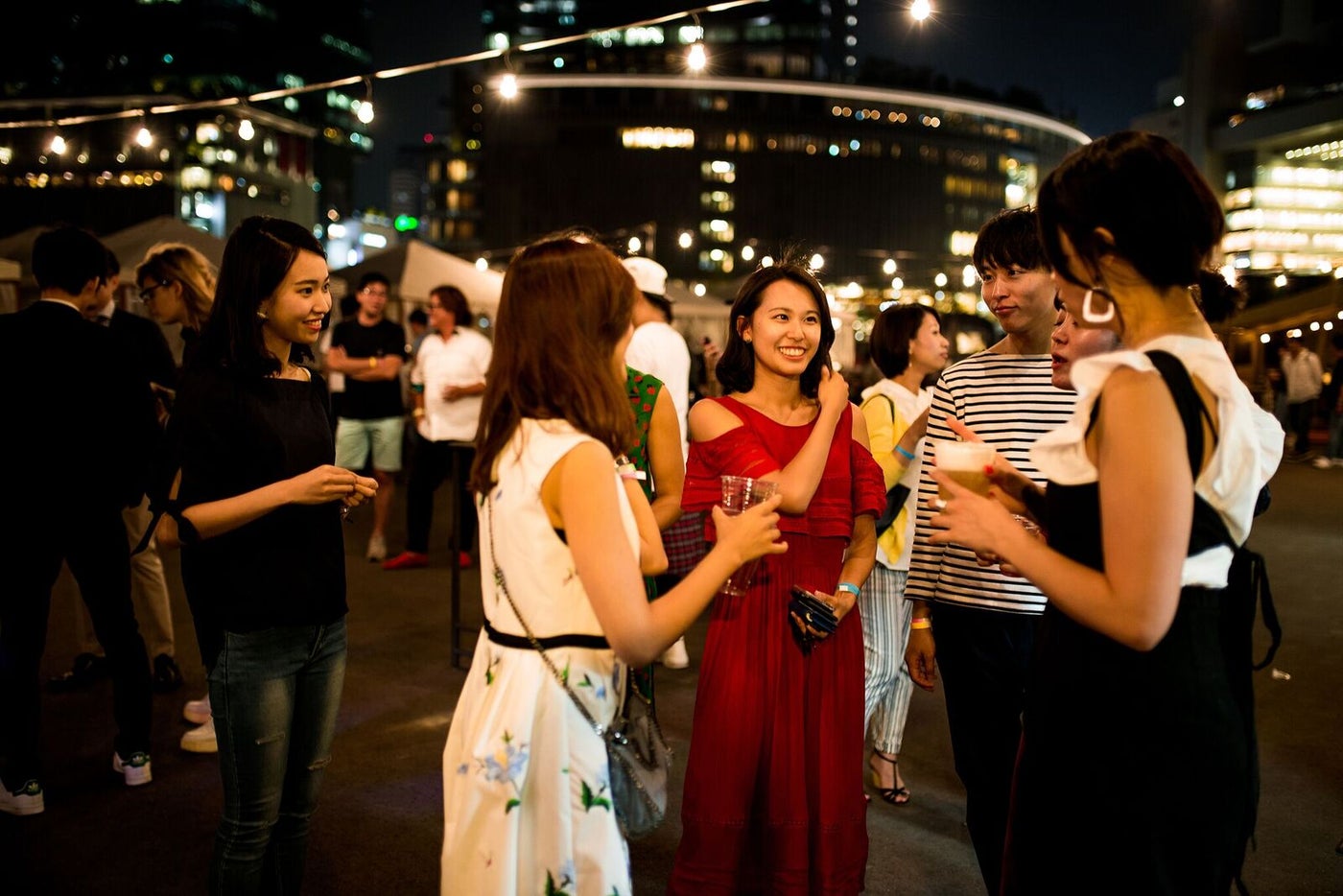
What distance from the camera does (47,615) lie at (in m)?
3.81

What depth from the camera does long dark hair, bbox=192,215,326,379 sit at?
2469mm

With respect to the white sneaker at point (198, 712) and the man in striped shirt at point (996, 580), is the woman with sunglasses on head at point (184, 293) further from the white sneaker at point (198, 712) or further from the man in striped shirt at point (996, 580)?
the man in striped shirt at point (996, 580)

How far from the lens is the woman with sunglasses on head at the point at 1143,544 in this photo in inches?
60.1

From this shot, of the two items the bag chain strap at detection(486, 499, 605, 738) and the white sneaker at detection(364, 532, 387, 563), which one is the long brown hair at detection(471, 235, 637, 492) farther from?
the white sneaker at detection(364, 532, 387, 563)

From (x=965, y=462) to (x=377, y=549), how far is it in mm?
7193

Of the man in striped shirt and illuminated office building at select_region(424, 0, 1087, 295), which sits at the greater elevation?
illuminated office building at select_region(424, 0, 1087, 295)

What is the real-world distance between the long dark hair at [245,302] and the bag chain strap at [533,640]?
100 cm

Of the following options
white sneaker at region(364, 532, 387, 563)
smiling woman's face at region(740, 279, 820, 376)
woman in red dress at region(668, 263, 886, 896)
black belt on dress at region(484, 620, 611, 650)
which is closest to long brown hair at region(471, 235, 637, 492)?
black belt on dress at region(484, 620, 611, 650)

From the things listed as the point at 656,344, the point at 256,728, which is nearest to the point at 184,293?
the point at 656,344

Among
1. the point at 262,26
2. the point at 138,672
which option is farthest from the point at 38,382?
the point at 262,26

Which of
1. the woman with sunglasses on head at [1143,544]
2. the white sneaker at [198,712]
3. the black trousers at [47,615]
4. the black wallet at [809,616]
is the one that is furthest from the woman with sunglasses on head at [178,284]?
the woman with sunglasses on head at [1143,544]

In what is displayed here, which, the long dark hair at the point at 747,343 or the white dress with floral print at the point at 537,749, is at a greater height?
the long dark hair at the point at 747,343

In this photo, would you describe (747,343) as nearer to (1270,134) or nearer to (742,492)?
(742,492)

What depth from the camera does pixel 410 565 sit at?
26.9 ft
